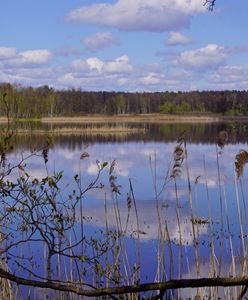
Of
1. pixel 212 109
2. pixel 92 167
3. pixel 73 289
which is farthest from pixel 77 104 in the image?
pixel 73 289

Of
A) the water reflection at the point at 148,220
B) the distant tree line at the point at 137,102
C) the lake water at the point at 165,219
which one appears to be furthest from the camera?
the distant tree line at the point at 137,102

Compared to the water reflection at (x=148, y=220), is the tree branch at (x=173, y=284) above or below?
above

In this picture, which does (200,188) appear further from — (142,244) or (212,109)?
(212,109)

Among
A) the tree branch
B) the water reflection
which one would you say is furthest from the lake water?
the tree branch

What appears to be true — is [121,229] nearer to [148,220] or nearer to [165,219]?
[165,219]

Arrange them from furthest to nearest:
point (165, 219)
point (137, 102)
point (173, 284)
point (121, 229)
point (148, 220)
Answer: point (137, 102) → point (148, 220) → point (165, 219) → point (121, 229) → point (173, 284)

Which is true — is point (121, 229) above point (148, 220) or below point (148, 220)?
above

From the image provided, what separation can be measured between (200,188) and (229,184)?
0.77 m

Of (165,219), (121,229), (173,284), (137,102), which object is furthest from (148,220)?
(137,102)

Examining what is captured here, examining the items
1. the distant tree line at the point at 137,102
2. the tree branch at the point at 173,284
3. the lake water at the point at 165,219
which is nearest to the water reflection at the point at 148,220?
the lake water at the point at 165,219

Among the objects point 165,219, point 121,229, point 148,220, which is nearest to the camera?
point 121,229

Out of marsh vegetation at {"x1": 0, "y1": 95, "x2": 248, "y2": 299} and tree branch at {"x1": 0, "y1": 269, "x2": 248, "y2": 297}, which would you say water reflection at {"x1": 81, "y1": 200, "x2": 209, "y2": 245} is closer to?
marsh vegetation at {"x1": 0, "y1": 95, "x2": 248, "y2": 299}

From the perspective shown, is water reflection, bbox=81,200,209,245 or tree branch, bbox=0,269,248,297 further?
water reflection, bbox=81,200,209,245

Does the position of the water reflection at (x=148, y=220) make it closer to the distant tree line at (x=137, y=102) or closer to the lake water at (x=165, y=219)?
the lake water at (x=165, y=219)
